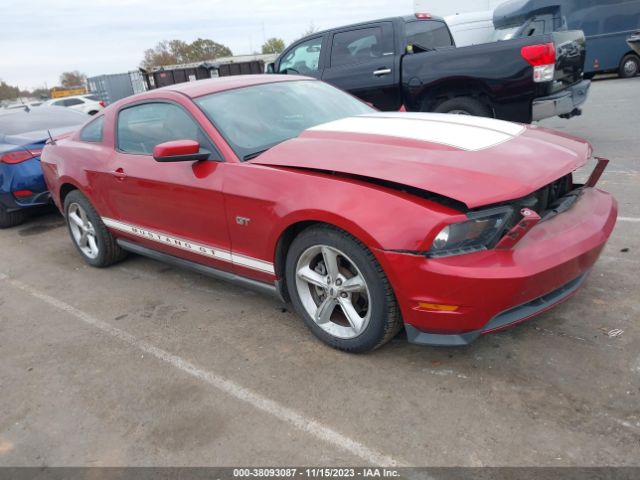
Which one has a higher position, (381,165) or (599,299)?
(381,165)

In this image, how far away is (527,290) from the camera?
7.84ft

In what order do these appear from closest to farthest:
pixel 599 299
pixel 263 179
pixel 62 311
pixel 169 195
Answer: pixel 263 179 < pixel 599 299 < pixel 169 195 < pixel 62 311

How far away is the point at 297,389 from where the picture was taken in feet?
8.84

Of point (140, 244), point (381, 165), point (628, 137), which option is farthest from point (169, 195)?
point (628, 137)

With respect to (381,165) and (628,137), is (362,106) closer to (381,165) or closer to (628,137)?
(381,165)

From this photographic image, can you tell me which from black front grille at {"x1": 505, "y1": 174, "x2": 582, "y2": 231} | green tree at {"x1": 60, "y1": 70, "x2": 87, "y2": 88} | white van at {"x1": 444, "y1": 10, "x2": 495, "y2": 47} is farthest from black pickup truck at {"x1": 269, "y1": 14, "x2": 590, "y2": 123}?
green tree at {"x1": 60, "y1": 70, "x2": 87, "y2": 88}

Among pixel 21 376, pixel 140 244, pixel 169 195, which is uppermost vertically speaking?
pixel 169 195

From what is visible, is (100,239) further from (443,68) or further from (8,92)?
(8,92)

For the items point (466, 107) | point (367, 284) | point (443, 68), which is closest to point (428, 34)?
point (443, 68)

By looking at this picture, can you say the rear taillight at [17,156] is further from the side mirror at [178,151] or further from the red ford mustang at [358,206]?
the side mirror at [178,151]

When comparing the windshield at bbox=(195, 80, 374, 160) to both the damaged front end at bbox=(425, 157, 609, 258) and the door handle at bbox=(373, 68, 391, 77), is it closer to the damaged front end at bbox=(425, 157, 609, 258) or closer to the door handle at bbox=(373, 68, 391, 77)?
the damaged front end at bbox=(425, 157, 609, 258)

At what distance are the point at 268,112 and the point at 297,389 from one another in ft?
6.29

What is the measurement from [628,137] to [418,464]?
7.22 meters

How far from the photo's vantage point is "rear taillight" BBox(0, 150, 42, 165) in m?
5.95
